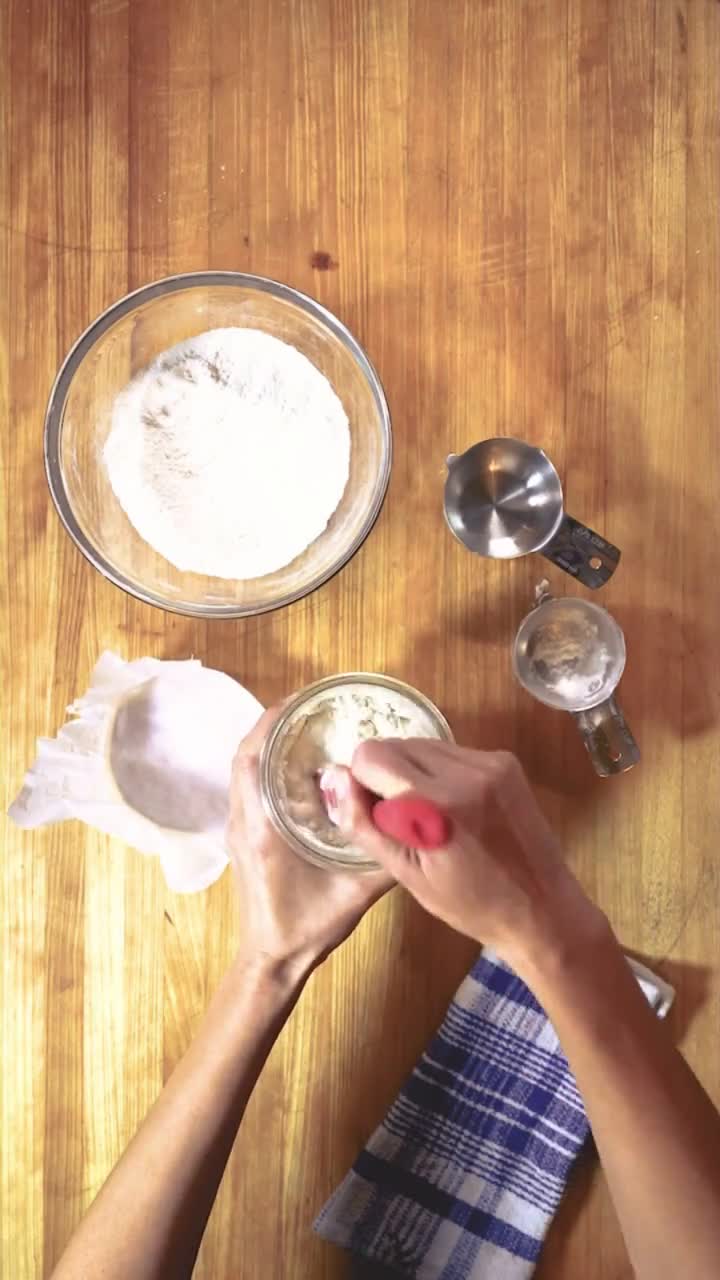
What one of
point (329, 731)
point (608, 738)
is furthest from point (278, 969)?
point (608, 738)

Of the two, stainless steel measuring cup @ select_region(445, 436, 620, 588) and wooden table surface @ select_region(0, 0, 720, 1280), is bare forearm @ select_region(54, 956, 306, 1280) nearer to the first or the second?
wooden table surface @ select_region(0, 0, 720, 1280)

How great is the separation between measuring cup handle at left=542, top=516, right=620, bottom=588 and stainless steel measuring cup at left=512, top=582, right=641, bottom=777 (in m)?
0.02

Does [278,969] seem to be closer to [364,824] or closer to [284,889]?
[284,889]

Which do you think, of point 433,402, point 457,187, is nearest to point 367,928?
point 433,402

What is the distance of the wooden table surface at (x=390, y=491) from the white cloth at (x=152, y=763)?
0.02 meters

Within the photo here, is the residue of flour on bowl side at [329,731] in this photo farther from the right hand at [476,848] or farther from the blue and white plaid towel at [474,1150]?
the blue and white plaid towel at [474,1150]

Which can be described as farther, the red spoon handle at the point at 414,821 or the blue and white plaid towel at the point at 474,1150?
the blue and white plaid towel at the point at 474,1150

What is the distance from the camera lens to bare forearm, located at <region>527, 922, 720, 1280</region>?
56 centimetres

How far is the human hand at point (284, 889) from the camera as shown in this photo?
0.69m

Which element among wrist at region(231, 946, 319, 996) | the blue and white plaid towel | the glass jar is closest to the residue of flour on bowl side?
the glass jar

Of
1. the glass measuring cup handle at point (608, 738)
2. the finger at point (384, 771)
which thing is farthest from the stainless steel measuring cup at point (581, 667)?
the finger at point (384, 771)

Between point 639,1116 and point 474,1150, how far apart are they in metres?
0.22

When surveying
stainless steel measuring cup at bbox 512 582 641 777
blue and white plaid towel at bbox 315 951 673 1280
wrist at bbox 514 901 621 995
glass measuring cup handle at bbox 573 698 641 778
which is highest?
stainless steel measuring cup at bbox 512 582 641 777

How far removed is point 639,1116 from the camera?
57 cm
